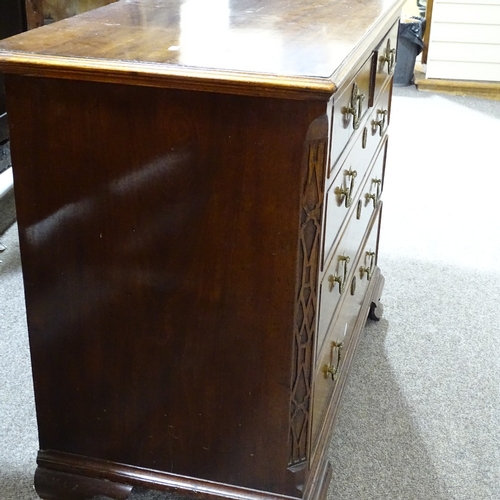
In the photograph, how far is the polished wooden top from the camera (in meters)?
1.03

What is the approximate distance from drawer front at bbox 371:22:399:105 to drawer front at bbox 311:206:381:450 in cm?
38

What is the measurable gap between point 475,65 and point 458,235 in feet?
6.68

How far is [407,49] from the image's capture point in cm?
434

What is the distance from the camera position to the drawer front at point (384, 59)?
153 cm

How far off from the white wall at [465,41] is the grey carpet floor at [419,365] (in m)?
1.36

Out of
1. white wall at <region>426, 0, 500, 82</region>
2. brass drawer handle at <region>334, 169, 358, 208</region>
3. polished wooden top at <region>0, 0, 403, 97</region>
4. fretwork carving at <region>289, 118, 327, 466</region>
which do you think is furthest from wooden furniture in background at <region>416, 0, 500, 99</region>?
fretwork carving at <region>289, 118, 327, 466</region>

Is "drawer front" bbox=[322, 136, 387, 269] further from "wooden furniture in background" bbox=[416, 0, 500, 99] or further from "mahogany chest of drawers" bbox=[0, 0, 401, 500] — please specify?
"wooden furniture in background" bbox=[416, 0, 500, 99]

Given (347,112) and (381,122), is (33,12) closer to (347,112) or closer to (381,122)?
(381,122)

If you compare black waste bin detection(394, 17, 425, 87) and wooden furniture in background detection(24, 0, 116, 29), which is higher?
wooden furniture in background detection(24, 0, 116, 29)

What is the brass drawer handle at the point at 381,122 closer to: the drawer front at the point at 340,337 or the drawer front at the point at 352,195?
the drawer front at the point at 352,195

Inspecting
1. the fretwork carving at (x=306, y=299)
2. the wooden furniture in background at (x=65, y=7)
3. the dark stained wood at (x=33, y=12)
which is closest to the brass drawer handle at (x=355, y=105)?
the fretwork carving at (x=306, y=299)

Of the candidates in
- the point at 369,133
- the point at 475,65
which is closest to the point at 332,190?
the point at 369,133

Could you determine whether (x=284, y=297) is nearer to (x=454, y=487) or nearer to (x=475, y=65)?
(x=454, y=487)

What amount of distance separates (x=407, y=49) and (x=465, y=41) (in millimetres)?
328
